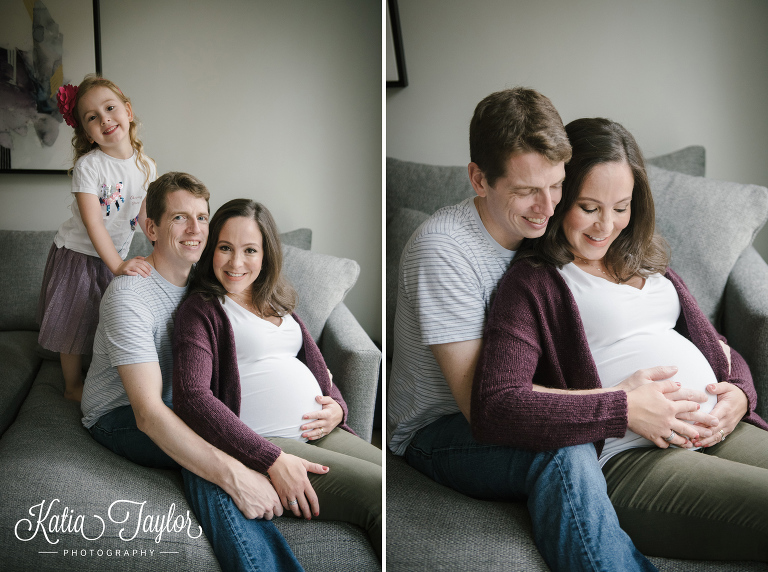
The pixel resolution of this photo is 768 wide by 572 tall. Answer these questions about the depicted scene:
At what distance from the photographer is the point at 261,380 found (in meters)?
0.92

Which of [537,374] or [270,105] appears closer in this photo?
[537,374]

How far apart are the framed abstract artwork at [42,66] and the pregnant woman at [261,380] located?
334 mm

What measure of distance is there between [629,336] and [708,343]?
0.17m

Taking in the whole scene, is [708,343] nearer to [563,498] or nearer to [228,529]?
[563,498]

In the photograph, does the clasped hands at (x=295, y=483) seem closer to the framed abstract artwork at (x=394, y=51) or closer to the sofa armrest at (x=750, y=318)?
the framed abstract artwork at (x=394, y=51)

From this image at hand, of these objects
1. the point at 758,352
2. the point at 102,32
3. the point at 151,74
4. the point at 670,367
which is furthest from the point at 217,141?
the point at 758,352

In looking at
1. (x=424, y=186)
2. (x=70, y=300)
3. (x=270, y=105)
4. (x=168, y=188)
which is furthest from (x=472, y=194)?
(x=70, y=300)

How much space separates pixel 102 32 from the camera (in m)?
0.97

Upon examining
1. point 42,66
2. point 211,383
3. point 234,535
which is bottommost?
point 234,535

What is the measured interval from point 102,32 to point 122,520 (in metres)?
0.81

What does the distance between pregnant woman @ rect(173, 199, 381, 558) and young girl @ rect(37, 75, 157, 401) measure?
150 millimetres

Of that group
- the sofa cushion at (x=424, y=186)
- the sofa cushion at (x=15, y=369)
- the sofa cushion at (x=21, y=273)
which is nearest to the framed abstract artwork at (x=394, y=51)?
the sofa cushion at (x=424, y=186)

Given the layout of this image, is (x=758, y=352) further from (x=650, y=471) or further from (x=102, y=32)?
(x=102, y=32)

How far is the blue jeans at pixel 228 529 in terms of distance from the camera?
34.1 inches
